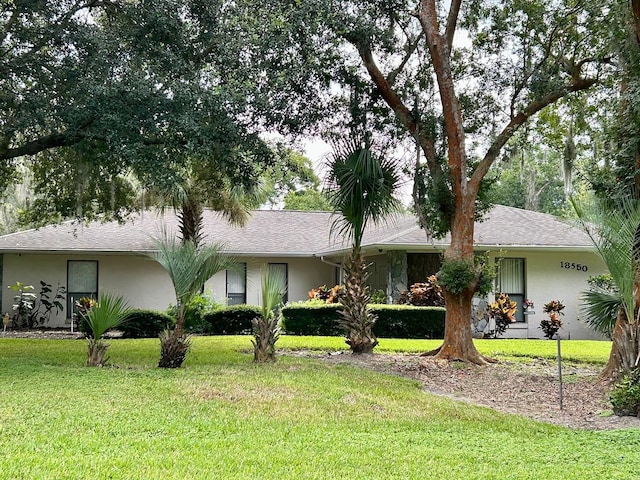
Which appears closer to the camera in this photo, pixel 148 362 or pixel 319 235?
pixel 148 362

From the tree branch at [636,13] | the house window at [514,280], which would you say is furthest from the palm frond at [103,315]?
the house window at [514,280]

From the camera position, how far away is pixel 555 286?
1977 cm

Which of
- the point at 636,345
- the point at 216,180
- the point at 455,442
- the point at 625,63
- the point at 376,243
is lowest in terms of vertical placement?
the point at 455,442

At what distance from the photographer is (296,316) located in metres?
17.6

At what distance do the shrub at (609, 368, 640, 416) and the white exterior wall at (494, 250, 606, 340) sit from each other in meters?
11.9

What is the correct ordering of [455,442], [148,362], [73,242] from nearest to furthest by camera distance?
[455,442]
[148,362]
[73,242]

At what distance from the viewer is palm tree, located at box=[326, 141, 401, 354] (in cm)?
1233

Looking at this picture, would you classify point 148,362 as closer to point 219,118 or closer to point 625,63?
point 219,118

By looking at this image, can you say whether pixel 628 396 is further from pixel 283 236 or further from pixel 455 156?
pixel 283 236

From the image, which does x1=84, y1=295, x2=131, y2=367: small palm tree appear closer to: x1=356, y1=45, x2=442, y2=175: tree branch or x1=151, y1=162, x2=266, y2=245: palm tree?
x1=356, y1=45, x2=442, y2=175: tree branch

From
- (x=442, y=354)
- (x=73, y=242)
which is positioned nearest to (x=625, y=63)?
(x=442, y=354)

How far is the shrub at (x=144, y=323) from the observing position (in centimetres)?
1683

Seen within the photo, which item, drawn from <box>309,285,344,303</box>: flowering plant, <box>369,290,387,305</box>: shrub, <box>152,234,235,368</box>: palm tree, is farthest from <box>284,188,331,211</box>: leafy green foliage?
<box>152,234,235,368</box>: palm tree

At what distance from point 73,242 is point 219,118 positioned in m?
12.3
